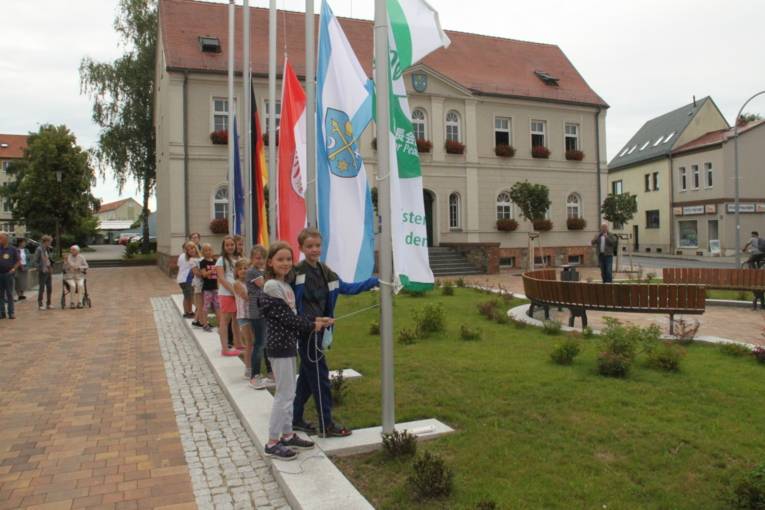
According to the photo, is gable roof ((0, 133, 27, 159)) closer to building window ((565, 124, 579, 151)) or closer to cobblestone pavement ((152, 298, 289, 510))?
building window ((565, 124, 579, 151))

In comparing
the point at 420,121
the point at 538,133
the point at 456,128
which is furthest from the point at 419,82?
the point at 538,133

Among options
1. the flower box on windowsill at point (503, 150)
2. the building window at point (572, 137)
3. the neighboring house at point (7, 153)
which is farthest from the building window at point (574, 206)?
the neighboring house at point (7, 153)

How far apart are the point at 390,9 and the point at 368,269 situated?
2.22 m

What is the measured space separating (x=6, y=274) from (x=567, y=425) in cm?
1348

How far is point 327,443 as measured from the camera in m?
4.96

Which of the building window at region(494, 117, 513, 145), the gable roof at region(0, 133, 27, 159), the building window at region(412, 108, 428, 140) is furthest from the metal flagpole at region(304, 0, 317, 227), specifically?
the gable roof at region(0, 133, 27, 159)

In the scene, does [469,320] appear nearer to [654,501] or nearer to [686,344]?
[686,344]

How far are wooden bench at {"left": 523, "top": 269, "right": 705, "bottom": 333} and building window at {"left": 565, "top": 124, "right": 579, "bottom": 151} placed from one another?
22781 mm

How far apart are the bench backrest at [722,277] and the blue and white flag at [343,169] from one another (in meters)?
10.5

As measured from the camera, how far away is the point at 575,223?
30578 millimetres

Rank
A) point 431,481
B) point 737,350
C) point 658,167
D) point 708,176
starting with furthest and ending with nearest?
point 658,167
point 708,176
point 737,350
point 431,481

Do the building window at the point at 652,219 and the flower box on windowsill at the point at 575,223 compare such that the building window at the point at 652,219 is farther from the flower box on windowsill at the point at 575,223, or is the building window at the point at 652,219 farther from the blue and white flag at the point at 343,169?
the blue and white flag at the point at 343,169

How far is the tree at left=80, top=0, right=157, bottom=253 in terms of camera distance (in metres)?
→ 37.4

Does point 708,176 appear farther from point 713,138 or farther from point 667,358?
point 667,358
